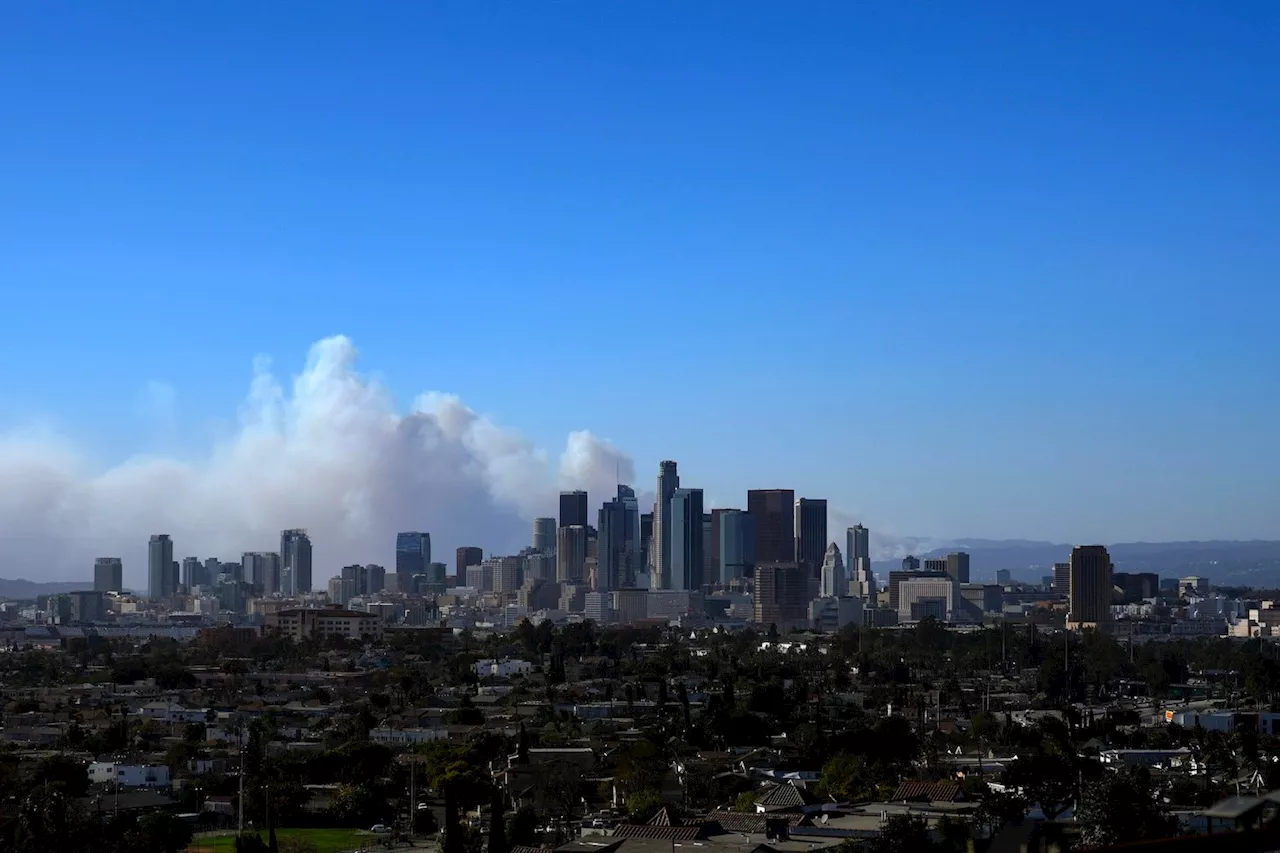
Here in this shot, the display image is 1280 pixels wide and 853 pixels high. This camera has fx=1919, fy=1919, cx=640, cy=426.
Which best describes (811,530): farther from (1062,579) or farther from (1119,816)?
(1119,816)

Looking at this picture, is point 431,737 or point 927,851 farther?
point 431,737

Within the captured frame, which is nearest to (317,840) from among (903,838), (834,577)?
(903,838)

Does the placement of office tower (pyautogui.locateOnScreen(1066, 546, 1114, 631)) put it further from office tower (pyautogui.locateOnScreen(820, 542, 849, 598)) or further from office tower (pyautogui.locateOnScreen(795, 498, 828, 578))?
office tower (pyautogui.locateOnScreen(795, 498, 828, 578))

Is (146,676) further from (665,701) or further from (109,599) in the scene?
(109,599)

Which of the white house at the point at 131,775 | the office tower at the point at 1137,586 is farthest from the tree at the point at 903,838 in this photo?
the office tower at the point at 1137,586

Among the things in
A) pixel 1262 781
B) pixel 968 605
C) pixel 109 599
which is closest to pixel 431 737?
pixel 1262 781

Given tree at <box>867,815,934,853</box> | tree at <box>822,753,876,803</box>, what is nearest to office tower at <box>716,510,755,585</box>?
tree at <box>822,753,876,803</box>
